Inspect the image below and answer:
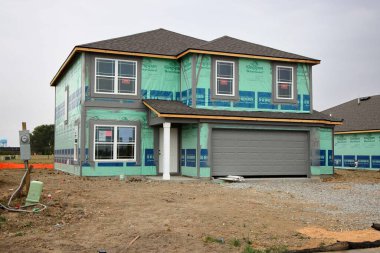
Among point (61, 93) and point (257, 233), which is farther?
point (61, 93)

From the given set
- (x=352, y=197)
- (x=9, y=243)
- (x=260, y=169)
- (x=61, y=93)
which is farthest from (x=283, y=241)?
(x=61, y=93)

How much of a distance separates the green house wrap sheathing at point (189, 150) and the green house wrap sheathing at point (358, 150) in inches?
605

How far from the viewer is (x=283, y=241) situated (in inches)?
319

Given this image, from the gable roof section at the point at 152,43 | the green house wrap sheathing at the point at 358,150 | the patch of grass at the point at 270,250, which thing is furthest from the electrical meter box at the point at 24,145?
the green house wrap sheathing at the point at 358,150

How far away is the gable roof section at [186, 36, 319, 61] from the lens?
2089cm

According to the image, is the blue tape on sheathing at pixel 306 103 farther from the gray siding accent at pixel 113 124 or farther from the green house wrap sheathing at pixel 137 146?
the gray siding accent at pixel 113 124

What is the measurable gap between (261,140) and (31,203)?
12.5m

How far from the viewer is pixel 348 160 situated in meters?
32.8

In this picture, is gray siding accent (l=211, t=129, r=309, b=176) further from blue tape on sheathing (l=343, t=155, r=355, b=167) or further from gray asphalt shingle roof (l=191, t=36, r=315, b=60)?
blue tape on sheathing (l=343, t=155, r=355, b=167)

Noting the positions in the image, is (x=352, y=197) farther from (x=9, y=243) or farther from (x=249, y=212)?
(x=9, y=243)

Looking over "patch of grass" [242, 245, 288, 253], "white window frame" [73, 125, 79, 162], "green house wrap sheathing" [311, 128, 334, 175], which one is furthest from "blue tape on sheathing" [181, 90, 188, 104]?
"patch of grass" [242, 245, 288, 253]

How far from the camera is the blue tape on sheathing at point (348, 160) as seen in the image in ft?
105

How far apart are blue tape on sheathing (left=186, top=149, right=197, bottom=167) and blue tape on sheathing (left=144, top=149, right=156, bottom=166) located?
1713 mm

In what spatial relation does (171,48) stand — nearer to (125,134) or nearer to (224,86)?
(224,86)
